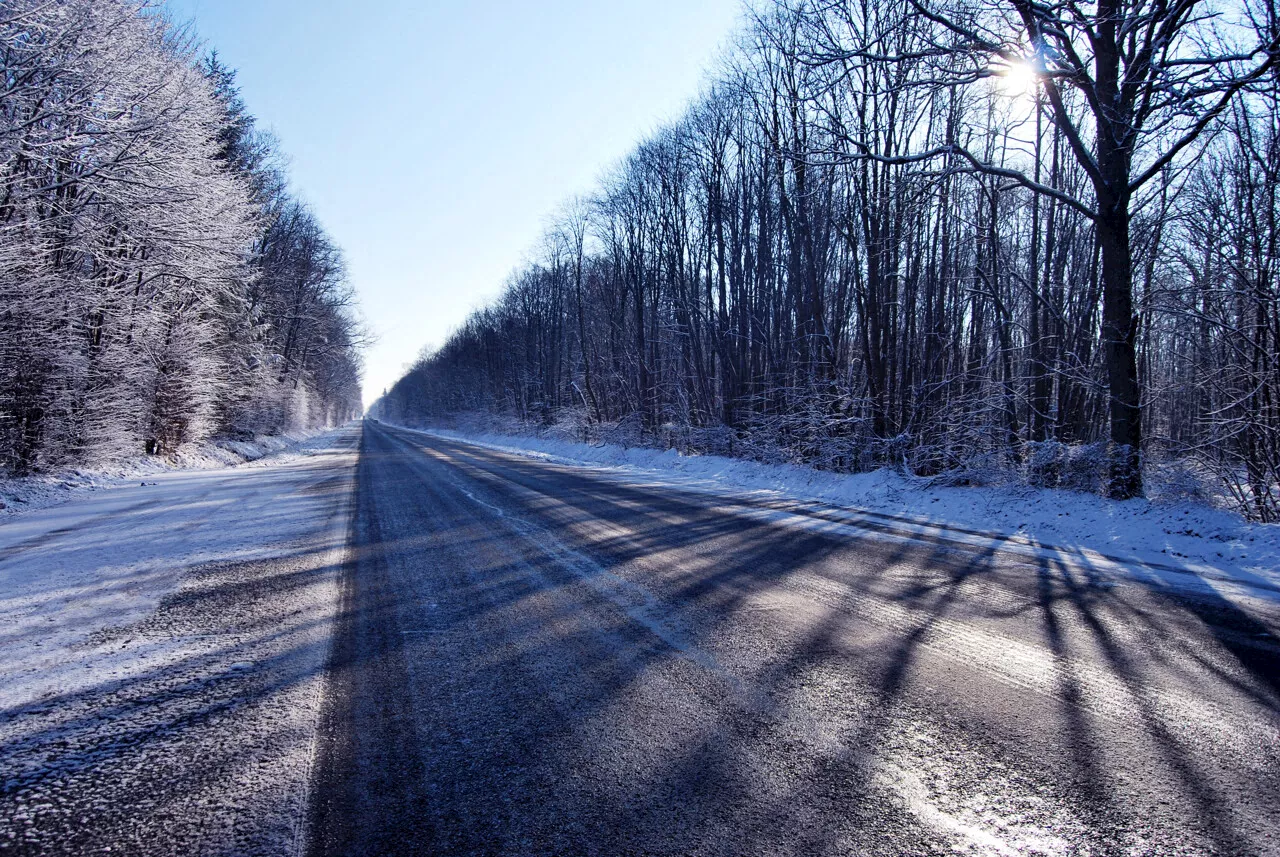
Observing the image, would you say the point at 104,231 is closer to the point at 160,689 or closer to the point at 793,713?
the point at 160,689

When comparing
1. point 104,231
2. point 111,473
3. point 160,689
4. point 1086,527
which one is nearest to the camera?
point 160,689

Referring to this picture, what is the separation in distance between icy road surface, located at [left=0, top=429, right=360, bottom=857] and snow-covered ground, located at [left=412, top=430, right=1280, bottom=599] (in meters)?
6.60

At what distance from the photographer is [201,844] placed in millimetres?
2049

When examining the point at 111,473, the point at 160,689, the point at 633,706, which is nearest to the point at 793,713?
the point at 633,706

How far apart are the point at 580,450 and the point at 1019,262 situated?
18.8 metres

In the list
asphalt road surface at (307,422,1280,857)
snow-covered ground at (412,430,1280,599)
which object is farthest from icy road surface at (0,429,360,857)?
snow-covered ground at (412,430,1280,599)

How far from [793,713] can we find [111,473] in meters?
17.0

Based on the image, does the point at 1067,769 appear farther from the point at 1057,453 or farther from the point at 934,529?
the point at 1057,453

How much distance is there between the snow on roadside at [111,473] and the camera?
10695 millimetres

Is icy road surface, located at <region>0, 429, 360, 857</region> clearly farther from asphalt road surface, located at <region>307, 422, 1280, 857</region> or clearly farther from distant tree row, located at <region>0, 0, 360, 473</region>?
distant tree row, located at <region>0, 0, 360, 473</region>

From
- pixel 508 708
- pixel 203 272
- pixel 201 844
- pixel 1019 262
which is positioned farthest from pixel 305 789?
pixel 1019 262

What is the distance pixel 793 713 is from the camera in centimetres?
293

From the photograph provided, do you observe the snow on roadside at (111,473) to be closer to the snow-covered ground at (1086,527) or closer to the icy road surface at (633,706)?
the icy road surface at (633,706)

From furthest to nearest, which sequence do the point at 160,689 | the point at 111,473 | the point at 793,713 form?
the point at 111,473, the point at 160,689, the point at 793,713
